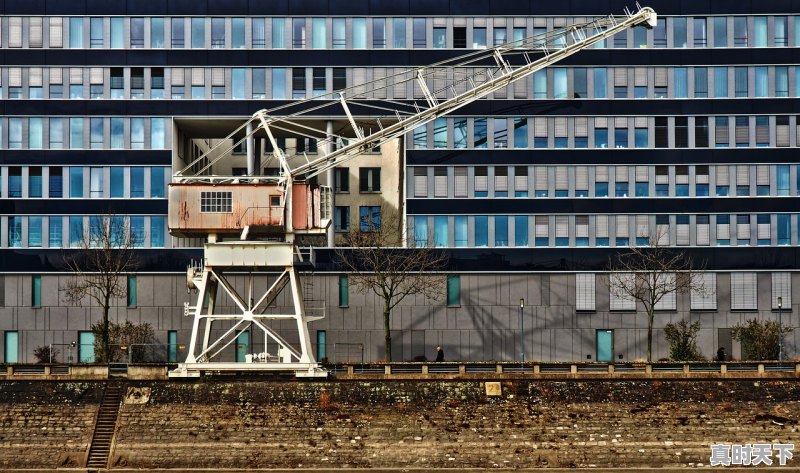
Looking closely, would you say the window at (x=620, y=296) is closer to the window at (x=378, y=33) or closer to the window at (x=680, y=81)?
the window at (x=680, y=81)

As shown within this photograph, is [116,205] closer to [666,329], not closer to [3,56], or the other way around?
[3,56]

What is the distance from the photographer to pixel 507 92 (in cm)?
8881

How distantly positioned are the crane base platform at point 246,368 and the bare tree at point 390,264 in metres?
12.9

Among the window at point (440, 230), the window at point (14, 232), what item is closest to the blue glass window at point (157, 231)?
the window at point (14, 232)

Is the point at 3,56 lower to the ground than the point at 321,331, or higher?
higher

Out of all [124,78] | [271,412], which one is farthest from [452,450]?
[124,78]

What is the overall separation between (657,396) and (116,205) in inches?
1592

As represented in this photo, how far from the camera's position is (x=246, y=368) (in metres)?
70.5

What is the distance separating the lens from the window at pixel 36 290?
287 ft

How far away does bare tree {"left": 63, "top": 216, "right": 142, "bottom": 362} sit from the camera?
83.5m

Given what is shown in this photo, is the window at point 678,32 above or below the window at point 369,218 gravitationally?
above

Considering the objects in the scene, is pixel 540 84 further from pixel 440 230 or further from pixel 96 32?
pixel 96 32

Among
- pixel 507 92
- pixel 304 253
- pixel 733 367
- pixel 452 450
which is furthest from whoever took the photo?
pixel 507 92

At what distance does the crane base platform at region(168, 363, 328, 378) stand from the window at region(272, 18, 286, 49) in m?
27.6
